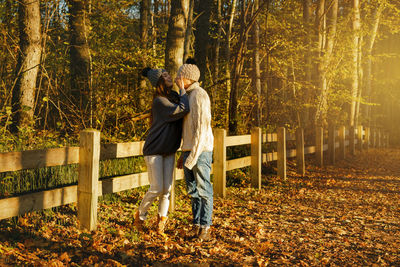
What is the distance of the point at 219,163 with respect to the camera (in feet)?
26.8

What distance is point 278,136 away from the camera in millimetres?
10773

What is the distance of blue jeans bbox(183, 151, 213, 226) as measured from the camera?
537 cm

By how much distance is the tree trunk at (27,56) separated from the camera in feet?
28.7

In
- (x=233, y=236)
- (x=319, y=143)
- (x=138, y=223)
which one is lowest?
(x=233, y=236)

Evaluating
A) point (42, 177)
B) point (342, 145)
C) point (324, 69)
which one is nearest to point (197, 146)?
point (42, 177)

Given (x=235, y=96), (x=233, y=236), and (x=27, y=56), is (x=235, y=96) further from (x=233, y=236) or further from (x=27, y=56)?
(x=233, y=236)

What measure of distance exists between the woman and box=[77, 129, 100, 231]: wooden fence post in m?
0.63

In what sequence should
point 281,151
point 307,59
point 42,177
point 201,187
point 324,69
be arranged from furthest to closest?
point 324,69 < point 307,59 < point 281,151 < point 42,177 < point 201,187

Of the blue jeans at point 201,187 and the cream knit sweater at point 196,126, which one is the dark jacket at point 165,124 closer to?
the cream knit sweater at point 196,126

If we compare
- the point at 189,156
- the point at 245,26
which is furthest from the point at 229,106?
the point at 189,156

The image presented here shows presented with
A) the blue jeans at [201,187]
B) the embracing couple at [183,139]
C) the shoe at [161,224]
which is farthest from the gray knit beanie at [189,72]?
the shoe at [161,224]

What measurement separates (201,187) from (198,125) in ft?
2.71

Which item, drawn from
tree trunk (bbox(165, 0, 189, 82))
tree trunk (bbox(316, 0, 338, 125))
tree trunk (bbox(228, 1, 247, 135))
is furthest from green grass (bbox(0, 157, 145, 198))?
tree trunk (bbox(316, 0, 338, 125))

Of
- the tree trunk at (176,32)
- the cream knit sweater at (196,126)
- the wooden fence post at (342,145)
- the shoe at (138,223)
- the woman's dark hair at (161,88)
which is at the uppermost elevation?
the tree trunk at (176,32)
